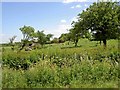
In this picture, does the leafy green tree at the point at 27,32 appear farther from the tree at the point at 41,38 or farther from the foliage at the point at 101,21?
the foliage at the point at 101,21

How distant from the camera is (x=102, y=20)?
42.4 meters

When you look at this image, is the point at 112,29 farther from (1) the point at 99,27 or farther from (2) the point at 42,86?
(2) the point at 42,86

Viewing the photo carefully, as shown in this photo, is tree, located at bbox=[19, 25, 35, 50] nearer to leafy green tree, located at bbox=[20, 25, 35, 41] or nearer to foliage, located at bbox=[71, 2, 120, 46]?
leafy green tree, located at bbox=[20, 25, 35, 41]

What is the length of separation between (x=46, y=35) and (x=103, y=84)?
85267mm

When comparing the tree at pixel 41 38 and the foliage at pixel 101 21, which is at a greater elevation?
the foliage at pixel 101 21

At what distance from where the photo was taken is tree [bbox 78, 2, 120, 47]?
4228 centimetres

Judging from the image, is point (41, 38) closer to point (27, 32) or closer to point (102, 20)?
point (27, 32)

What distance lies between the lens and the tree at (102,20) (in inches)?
1665

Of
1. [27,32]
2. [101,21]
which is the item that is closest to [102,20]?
[101,21]

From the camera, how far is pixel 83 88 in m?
7.21

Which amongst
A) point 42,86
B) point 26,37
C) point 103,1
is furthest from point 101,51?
point 26,37

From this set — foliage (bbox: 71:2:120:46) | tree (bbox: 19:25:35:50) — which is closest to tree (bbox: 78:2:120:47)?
foliage (bbox: 71:2:120:46)

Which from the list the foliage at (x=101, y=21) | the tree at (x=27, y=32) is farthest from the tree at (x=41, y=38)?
the foliage at (x=101, y=21)

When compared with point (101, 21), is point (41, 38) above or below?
below
